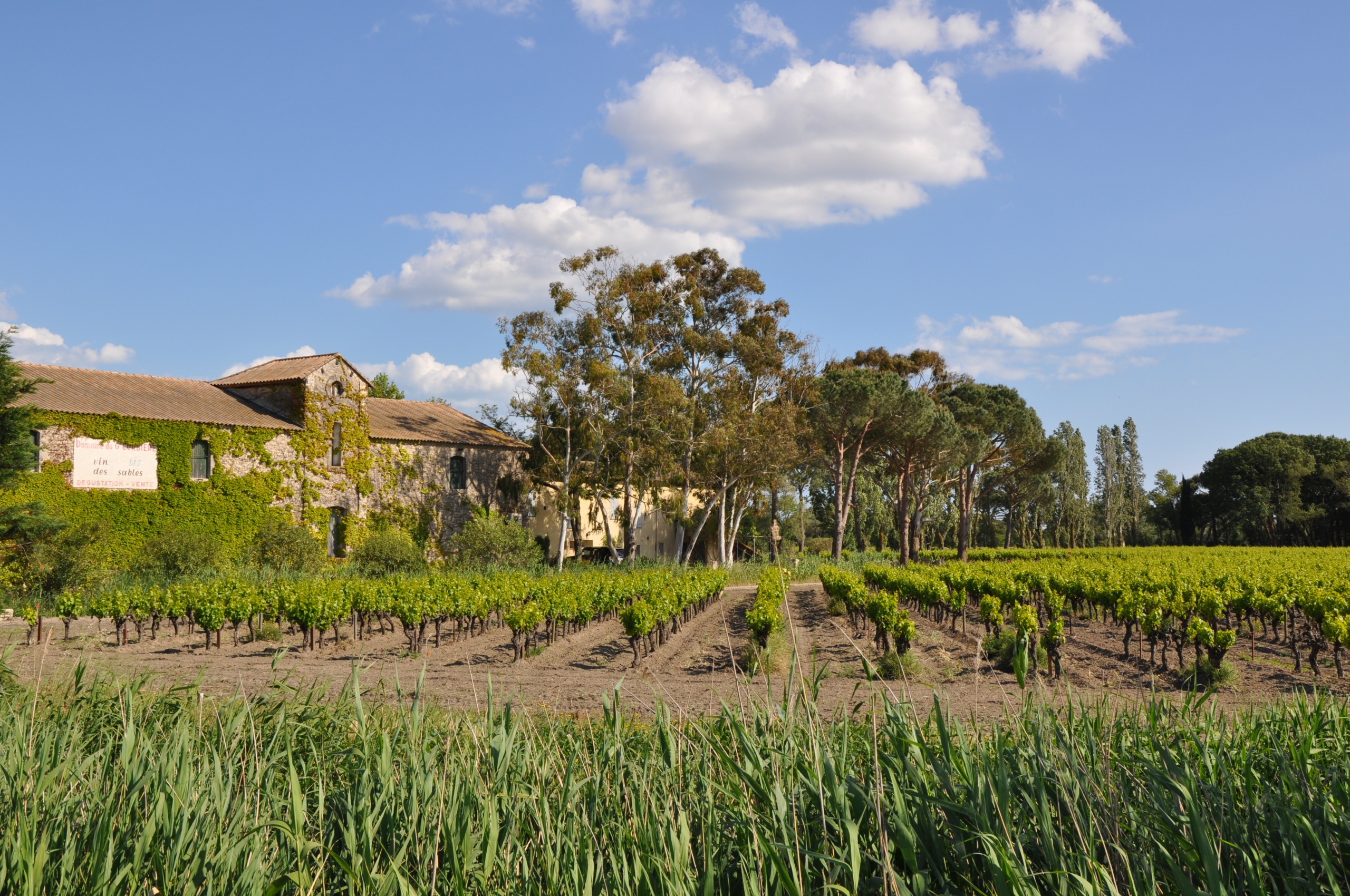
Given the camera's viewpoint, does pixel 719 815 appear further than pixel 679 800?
Yes

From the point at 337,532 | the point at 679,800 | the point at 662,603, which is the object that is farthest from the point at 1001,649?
the point at 337,532

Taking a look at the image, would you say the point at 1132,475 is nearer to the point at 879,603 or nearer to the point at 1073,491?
the point at 1073,491

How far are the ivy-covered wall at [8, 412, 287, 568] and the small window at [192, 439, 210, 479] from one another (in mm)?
185

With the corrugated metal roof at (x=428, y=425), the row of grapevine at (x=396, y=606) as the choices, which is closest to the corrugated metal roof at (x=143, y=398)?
the corrugated metal roof at (x=428, y=425)

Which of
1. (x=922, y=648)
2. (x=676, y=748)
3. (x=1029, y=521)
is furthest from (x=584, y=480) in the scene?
(x=1029, y=521)

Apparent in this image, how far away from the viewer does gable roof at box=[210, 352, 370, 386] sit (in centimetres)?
2823

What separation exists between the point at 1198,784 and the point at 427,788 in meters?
2.87

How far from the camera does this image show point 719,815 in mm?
3115

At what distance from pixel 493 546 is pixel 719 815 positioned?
957 inches

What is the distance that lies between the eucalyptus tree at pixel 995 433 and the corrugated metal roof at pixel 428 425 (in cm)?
2222

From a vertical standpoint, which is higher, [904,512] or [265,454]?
[265,454]

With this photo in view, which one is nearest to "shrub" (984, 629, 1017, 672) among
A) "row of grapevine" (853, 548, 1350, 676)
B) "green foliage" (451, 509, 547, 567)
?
"row of grapevine" (853, 548, 1350, 676)

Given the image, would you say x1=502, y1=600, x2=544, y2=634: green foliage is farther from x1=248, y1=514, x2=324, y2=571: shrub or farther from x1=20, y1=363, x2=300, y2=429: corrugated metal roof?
x1=20, y1=363, x2=300, y2=429: corrugated metal roof

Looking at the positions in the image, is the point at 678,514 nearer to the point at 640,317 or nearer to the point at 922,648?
the point at 640,317
